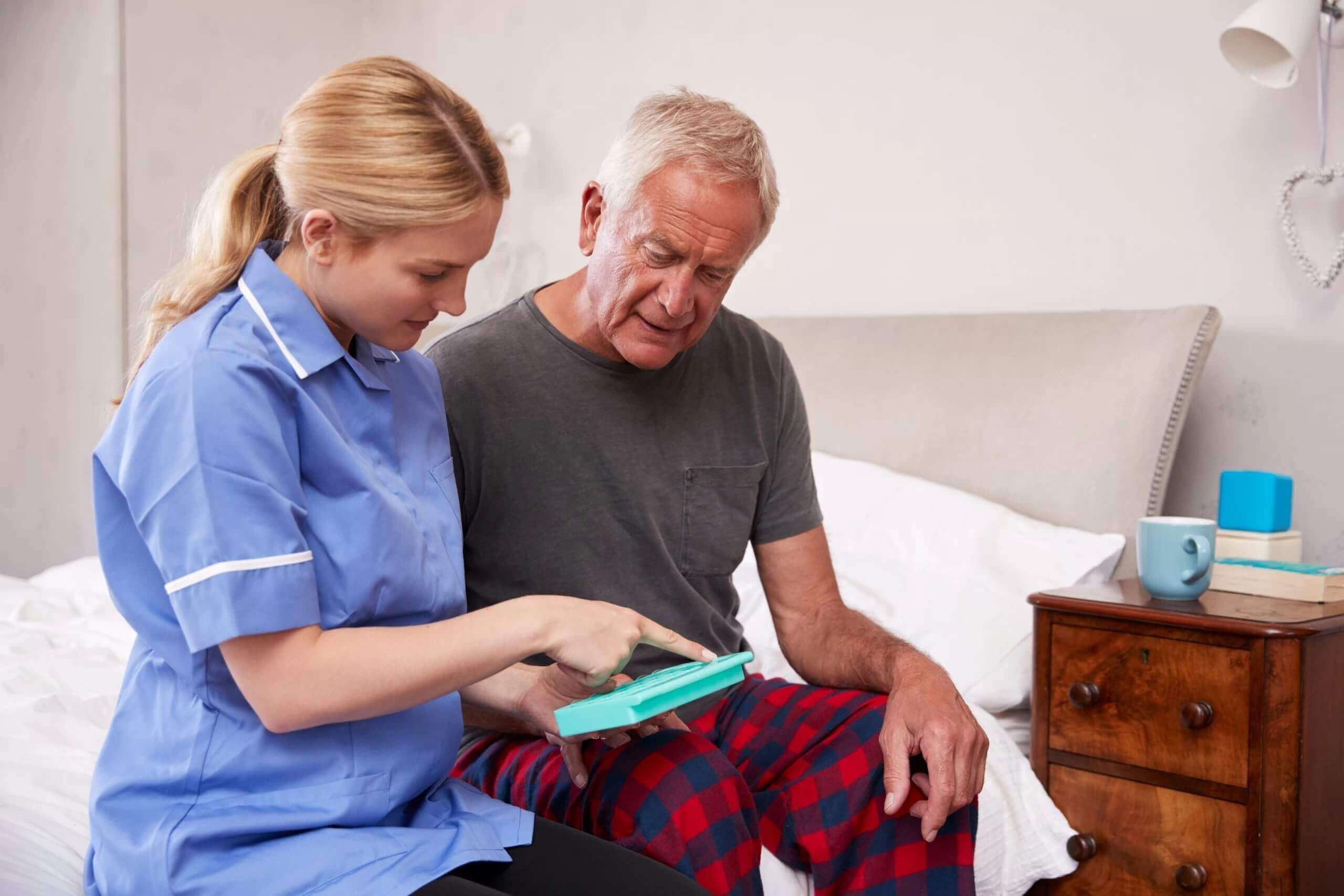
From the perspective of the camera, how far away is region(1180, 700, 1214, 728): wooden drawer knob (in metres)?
1.33

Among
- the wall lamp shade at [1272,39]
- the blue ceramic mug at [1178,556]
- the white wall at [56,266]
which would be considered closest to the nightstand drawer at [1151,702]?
the blue ceramic mug at [1178,556]

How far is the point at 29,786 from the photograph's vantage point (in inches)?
45.2

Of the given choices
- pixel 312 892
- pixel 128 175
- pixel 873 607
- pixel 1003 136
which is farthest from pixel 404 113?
pixel 128 175

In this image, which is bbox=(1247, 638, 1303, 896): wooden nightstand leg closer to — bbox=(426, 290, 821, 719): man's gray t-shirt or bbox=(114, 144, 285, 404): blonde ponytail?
bbox=(426, 290, 821, 719): man's gray t-shirt

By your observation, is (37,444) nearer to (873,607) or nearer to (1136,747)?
(873,607)

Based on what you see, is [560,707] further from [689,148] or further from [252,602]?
[689,148]

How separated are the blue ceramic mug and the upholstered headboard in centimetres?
31

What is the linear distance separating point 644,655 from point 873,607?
1.79 ft

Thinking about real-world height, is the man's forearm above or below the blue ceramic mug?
below

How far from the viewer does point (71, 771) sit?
1.21m

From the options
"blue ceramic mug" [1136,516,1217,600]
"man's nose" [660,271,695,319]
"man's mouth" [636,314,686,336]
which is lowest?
"blue ceramic mug" [1136,516,1217,600]

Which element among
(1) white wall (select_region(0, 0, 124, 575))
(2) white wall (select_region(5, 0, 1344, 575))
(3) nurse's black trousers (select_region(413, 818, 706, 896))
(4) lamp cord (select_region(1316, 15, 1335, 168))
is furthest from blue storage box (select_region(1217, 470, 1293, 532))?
(1) white wall (select_region(0, 0, 124, 575))

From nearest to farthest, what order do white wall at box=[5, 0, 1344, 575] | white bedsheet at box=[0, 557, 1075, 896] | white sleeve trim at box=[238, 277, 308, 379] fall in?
white sleeve trim at box=[238, 277, 308, 379] < white bedsheet at box=[0, 557, 1075, 896] < white wall at box=[5, 0, 1344, 575]

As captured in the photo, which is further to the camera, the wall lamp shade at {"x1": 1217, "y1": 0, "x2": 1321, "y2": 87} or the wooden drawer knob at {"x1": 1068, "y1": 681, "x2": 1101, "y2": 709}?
the wall lamp shade at {"x1": 1217, "y1": 0, "x2": 1321, "y2": 87}
